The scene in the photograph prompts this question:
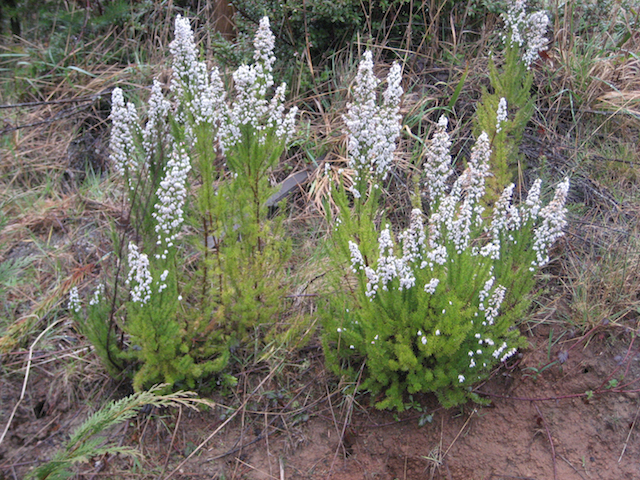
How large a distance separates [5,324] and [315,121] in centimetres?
250

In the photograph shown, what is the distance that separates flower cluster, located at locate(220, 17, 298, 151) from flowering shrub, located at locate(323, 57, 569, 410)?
1.33ft

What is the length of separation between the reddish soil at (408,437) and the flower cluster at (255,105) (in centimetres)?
127

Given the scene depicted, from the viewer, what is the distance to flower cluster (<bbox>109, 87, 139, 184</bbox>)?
2.60 meters

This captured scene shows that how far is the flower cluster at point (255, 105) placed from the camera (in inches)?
99.0

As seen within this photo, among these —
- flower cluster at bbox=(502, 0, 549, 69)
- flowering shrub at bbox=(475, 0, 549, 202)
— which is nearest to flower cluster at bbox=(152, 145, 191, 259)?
flowering shrub at bbox=(475, 0, 549, 202)

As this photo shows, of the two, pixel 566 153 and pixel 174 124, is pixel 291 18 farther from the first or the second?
pixel 566 153

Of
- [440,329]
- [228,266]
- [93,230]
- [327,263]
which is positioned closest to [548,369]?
[440,329]

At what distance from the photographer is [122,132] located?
2793 millimetres

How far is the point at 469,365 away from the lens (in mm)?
2479

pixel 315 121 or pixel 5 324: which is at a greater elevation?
pixel 315 121

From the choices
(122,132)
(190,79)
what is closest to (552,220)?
(190,79)

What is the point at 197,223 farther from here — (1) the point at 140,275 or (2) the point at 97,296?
(2) the point at 97,296

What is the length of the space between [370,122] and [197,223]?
888 mm

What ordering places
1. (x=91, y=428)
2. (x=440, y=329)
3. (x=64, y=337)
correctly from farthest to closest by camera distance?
(x=64, y=337) < (x=440, y=329) < (x=91, y=428)
